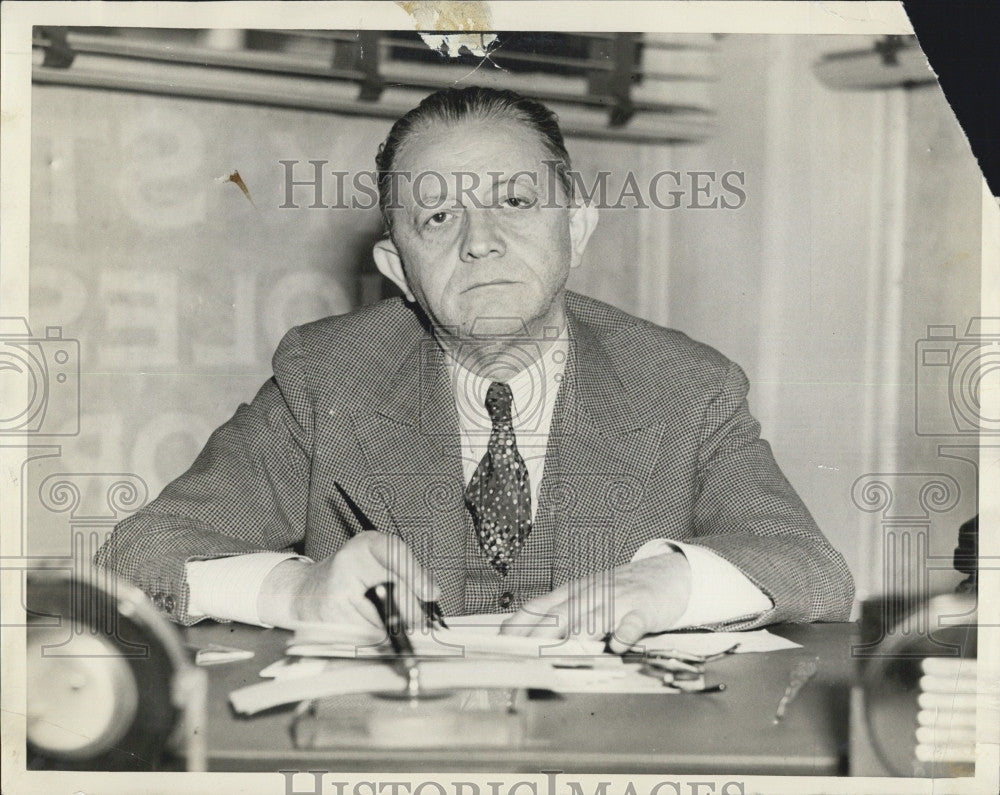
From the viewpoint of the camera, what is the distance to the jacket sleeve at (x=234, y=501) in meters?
1.60

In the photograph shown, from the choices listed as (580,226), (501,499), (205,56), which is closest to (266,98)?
(205,56)

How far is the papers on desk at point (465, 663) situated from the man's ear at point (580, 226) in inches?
26.0

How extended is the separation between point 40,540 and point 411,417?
65cm

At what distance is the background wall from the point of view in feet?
5.81

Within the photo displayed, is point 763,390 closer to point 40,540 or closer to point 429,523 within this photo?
point 429,523

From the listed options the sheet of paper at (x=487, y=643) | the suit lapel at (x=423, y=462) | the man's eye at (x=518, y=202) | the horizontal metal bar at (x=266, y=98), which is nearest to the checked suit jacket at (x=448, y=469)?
the suit lapel at (x=423, y=462)

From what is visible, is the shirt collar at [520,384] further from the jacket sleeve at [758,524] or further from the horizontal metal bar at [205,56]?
the horizontal metal bar at [205,56]

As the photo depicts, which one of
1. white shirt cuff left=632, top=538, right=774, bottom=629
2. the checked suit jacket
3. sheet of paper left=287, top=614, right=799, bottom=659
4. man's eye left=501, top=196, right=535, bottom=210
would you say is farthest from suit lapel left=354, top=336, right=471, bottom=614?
white shirt cuff left=632, top=538, right=774, bottom=629

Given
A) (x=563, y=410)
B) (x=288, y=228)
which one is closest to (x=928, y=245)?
(x=563, y=410)

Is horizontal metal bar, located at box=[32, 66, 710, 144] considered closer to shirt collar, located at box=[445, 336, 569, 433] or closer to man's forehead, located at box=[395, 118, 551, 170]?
man's forehead, located at box=[395, 118, 551, 170]

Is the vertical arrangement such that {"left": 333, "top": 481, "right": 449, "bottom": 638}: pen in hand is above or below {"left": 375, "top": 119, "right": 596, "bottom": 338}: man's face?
below

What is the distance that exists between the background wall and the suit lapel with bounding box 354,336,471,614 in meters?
0.35

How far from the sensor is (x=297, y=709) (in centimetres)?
136

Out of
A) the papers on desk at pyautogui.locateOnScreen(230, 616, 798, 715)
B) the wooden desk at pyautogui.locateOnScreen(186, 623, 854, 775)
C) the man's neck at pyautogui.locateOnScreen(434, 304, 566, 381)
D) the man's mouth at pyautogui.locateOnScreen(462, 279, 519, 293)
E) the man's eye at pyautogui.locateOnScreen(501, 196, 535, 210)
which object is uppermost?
the man's eye at pyautogui.locateOnScreen(501, 196, 535, 210)
